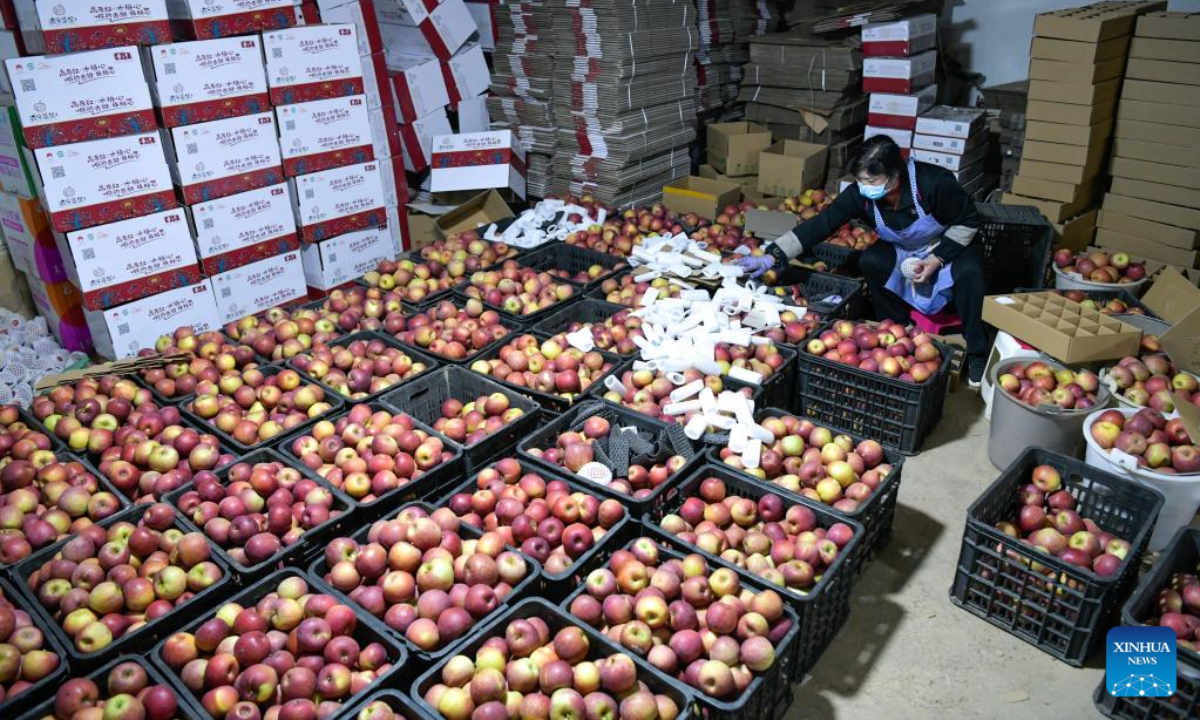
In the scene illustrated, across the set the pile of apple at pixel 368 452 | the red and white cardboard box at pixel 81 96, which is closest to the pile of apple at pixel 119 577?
the pile of apple at pixel 368 452

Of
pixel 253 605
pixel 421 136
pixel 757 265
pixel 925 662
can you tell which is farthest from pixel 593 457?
pixel 421 136

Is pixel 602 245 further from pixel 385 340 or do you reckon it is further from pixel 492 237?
pixel 385 340

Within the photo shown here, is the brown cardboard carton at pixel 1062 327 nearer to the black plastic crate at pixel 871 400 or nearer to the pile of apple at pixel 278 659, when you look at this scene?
the black plastic crate at pixel 871 400

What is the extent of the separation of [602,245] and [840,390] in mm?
1921

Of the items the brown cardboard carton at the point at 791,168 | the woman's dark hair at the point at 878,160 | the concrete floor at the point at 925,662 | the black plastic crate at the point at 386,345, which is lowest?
the concrete floor at the point at 925,662

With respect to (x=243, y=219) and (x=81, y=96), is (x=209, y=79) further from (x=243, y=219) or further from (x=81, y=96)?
(x=243, y=219)

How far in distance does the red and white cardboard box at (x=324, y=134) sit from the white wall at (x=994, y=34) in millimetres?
5063

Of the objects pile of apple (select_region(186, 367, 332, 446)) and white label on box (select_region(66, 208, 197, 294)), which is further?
white label on box (select_region(66, 208, 197, 294))

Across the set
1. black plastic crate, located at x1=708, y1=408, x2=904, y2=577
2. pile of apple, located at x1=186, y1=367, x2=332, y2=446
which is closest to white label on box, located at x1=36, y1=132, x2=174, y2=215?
pile of apple, located at x1=186, y1=367, x2=332, y2=446

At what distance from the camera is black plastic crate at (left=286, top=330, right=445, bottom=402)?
3291mm

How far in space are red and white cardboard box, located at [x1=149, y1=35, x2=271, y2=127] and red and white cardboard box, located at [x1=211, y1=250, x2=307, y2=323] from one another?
83 centimetres

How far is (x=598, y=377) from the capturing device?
355 centimetres

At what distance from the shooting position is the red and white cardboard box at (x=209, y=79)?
13.0ft

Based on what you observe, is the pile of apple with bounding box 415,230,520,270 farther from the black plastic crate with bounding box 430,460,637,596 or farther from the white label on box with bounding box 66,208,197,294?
the black plastic crate with bounding box 430,460,637,596
